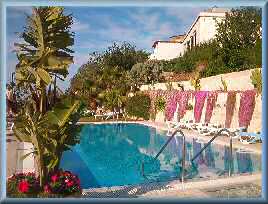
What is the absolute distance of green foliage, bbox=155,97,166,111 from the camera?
24469 mm

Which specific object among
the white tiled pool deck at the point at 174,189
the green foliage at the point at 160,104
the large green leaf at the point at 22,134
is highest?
the green foliage at the point at 160,104

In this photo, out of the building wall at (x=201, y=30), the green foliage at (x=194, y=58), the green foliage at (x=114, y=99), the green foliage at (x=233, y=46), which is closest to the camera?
the green foliage at (x=233, y=46)

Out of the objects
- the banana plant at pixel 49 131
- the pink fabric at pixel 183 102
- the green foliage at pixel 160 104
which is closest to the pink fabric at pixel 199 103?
the pink fabric at pixel 183 102

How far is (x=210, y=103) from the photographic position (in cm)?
2033

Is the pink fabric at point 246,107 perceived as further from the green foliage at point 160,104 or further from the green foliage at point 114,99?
the green foliage at point 114,99

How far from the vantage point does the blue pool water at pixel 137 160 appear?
36.9 feet

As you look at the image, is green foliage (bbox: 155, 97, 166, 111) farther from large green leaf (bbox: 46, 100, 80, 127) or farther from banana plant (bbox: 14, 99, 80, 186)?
large green leaf (bbox: 46, 100, 80, 127)

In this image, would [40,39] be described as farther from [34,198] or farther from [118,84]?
[118,84]

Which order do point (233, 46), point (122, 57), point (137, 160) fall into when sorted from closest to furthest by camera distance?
point (137, 160) → point (233, 46) → point (122, 57)

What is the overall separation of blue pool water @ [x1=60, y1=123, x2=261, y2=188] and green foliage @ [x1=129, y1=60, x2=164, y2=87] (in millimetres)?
12179

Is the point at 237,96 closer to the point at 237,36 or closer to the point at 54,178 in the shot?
the point at 237,36

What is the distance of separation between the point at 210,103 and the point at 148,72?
12834 mm

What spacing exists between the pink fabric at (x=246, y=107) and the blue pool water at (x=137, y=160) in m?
2.19

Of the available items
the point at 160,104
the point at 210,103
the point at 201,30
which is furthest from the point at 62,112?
the point at 201,30
